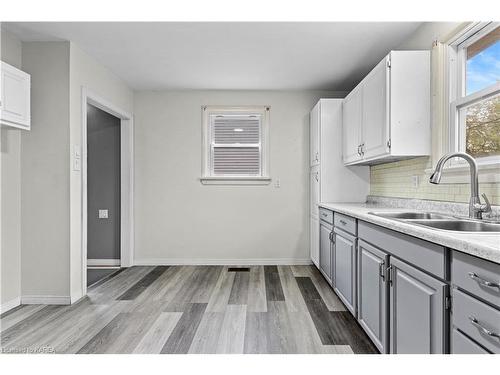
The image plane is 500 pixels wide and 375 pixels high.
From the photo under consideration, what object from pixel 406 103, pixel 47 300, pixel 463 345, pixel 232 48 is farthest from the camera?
pixel 232 48

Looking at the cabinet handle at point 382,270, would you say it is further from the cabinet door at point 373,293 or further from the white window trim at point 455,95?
the white window trim at point 455,95

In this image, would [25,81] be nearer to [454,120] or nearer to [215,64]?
[215,64]

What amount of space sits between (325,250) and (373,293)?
1.43 meters

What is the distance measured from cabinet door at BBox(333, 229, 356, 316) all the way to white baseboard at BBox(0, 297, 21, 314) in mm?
3020

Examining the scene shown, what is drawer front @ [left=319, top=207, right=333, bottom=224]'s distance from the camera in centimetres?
320

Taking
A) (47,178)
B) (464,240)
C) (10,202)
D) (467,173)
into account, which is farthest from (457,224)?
(10,202)

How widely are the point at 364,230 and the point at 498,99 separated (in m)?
1.15

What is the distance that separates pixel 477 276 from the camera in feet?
3.50

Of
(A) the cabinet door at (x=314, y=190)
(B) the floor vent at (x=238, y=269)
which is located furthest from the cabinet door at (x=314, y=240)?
(B) the floor vent at (x=238, y=269)

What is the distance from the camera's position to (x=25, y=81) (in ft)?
8.83

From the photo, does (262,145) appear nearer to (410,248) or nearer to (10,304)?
(410,248)

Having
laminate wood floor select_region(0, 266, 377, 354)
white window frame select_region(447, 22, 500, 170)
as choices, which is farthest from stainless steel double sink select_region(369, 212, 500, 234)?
laminate wood floor select_region(0, 266, 377, 354)

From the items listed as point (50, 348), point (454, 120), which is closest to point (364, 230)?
point (454, 120)

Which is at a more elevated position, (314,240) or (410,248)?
(410,248)
